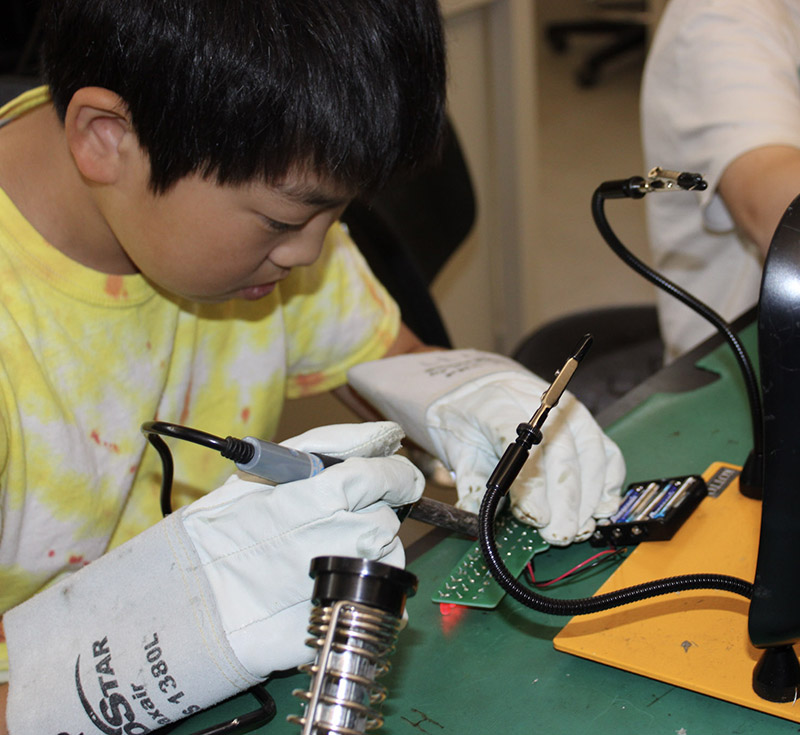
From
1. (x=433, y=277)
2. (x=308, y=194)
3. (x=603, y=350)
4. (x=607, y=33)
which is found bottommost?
(x=603, y=350)

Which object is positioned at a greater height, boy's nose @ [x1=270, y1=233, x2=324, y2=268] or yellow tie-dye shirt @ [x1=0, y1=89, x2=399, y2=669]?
boy's nose @ [x1=270, y1=233, x2=324, y2=268]

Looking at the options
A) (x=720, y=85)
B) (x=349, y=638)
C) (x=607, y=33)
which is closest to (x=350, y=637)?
(x=349, y=638)

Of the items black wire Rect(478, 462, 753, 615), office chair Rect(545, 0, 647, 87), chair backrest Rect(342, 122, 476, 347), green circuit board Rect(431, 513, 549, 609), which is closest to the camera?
black wire Rect(478, 462, 753, 615)

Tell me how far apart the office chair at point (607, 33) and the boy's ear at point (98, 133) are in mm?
4263

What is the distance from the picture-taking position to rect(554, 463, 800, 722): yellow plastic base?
1.64 ft

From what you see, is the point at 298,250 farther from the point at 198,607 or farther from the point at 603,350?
the point at 603,350

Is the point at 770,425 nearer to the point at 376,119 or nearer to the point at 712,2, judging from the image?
the point at 376,119

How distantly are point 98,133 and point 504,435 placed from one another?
365 millimetres

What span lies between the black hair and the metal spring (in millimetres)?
331

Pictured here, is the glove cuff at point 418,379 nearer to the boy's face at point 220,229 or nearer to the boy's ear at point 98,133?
the boy's face at point 220,229

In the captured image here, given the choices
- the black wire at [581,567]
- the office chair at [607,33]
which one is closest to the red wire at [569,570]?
the black wire at [581,567]

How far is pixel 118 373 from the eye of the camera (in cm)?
75

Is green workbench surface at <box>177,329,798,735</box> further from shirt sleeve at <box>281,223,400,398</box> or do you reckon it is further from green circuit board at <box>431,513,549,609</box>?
shirt sleeve at <box>281,223,400,398</box>

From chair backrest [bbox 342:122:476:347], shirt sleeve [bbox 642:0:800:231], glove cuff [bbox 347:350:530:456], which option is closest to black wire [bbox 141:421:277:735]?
glove cuff [bbox 347:350:530:456]
